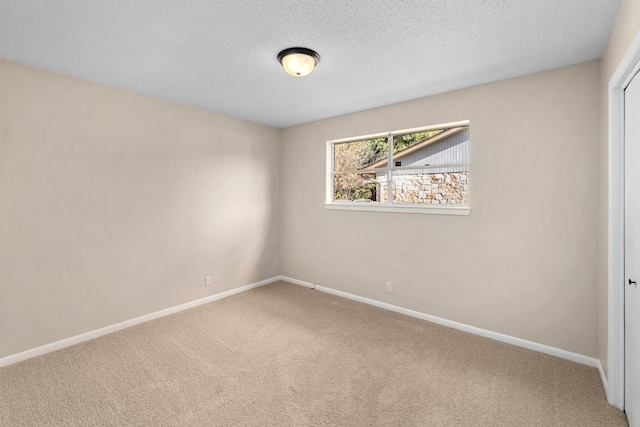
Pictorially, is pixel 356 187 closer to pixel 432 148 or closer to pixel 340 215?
pixel 340 215

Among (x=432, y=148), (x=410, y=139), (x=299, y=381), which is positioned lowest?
(x=299, y=381)

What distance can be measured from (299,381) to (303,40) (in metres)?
2.52

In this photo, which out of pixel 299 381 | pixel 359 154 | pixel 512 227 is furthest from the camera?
pixel 359 154

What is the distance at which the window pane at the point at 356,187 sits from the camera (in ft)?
13.0

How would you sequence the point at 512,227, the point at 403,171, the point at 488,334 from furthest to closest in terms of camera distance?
the point at 403,171, the point at 488,334, the point at 512,227

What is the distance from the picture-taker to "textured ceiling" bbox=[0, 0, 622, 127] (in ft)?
5.86

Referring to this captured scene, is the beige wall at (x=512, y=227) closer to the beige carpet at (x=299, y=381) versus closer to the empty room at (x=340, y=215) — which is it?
the empty room at (x=340, y=215)

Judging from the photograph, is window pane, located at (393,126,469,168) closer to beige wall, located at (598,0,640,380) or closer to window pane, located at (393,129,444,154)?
window pane, located at (393,129,444,154)

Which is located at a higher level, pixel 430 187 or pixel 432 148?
pixel 432 148

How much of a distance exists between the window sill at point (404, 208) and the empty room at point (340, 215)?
0.03m

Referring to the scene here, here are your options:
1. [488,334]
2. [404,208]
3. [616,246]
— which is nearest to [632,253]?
[616,246]

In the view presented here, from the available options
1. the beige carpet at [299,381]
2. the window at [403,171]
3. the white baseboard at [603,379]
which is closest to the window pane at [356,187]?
the window at [403,171]

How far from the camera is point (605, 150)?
215 cm

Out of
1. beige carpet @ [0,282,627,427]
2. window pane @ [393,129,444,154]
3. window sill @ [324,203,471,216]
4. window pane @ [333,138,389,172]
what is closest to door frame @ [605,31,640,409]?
beige carpet @ [0,282,627,427]
